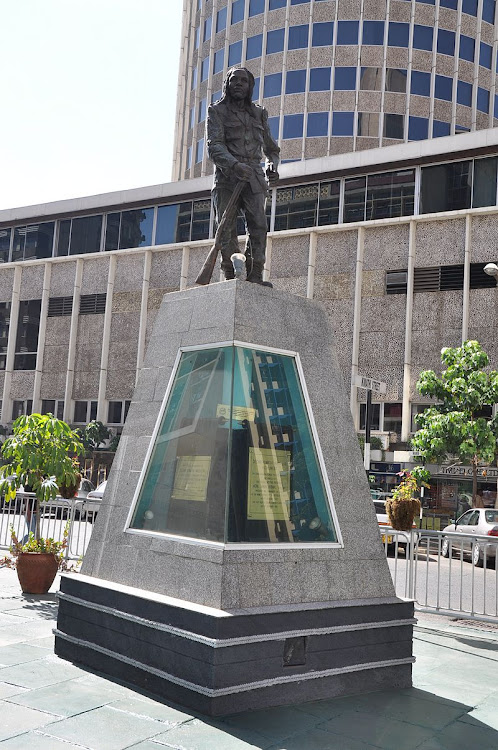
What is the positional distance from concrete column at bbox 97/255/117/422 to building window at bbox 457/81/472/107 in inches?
892

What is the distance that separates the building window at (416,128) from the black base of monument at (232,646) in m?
42.4

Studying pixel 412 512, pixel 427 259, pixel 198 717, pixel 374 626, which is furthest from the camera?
pixel 427 259

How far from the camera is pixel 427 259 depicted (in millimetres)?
32969

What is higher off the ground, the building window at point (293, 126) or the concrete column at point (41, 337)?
the building window at point (293, 126)

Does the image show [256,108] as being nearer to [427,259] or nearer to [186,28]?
[427,259]

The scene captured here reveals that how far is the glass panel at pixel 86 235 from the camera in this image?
4269cm

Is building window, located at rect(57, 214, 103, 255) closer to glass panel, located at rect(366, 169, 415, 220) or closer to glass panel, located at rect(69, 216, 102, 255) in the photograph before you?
glass panel, located at rect(69, 216, 102, 255)

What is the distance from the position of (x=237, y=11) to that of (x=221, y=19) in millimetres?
1437

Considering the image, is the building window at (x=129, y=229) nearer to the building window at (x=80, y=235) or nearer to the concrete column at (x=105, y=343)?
the building window at (x=80, y=235)

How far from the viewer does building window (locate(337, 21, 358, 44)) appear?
4569 centimetres

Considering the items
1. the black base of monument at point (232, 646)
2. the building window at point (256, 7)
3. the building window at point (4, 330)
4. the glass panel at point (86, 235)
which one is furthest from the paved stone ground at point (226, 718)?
the building window at point (256, 7)

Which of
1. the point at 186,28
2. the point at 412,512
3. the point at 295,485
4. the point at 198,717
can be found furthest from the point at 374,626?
the point at 186,28

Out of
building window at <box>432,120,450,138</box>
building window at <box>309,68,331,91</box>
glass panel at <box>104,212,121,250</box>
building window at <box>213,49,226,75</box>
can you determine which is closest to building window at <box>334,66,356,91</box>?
building window at <box>309,68,331,91</box>

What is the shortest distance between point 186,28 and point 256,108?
50240mm
